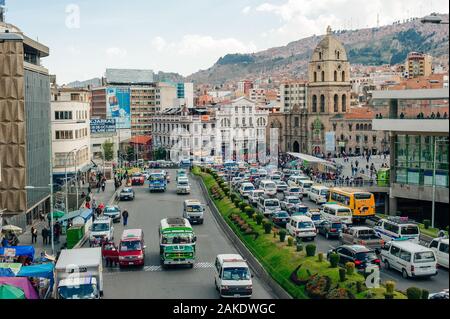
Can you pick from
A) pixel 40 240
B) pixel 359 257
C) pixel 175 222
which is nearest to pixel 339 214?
pixel 175 222

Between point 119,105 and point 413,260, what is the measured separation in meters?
129

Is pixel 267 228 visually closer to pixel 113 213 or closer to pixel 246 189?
pixel 113 213

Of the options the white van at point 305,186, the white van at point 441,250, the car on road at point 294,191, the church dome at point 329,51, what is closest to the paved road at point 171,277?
the white van at point 441,250

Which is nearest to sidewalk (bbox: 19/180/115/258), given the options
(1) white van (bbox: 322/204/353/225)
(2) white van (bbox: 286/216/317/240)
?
(2) white van (bbox: 286/216/317/240)

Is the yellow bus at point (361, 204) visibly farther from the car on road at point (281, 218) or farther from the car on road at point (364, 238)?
the car on road at point (364, 238)

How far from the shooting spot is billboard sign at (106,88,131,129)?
5664 inches

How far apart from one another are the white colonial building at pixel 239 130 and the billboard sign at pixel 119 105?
103 feet

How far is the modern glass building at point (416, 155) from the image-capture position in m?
42.4

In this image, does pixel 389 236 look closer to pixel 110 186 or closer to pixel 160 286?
pixel 160 286

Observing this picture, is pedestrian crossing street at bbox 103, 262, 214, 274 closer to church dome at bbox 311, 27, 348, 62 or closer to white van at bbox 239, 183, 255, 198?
white van at bbox 239, 183, 255, 198

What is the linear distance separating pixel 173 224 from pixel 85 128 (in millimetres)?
38524

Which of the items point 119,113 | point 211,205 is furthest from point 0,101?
point 119,113

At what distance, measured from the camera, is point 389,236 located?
34.4m

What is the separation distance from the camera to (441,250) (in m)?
27.5
